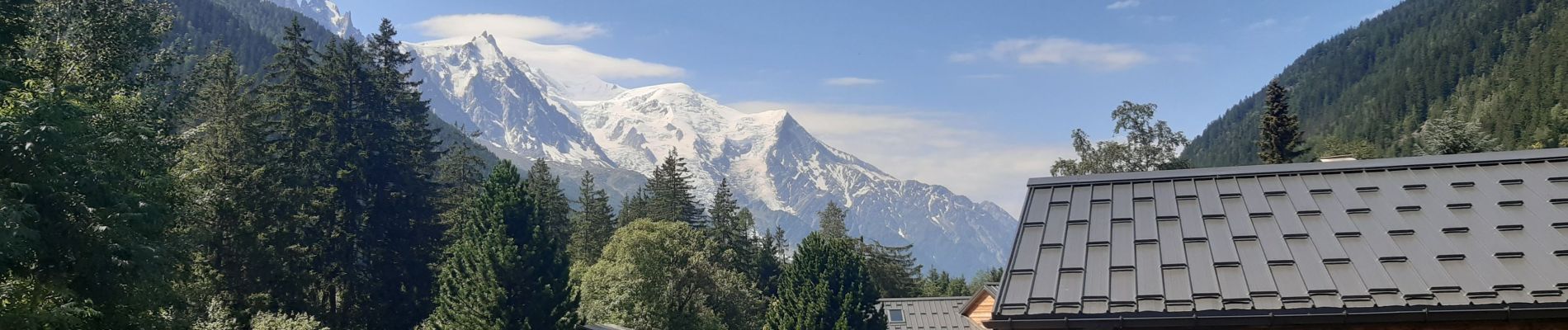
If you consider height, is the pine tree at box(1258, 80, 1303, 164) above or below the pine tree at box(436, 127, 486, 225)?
above

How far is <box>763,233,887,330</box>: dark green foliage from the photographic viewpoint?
125 ft

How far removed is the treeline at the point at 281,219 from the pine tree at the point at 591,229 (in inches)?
434

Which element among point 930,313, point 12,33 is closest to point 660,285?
point 930,313

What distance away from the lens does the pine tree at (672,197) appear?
8244 centimetres

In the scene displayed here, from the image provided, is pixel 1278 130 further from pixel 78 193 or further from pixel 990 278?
pixel 78 193

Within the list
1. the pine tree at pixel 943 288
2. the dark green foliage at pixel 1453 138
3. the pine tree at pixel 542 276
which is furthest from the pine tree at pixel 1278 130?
the pine tree at pixel 542 276

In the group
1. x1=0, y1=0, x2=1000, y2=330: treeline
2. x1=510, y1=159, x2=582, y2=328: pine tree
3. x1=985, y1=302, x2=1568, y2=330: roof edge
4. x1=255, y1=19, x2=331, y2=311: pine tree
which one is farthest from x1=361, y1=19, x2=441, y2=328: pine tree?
x1=985, y1=302, x2=1568, y2=330: roof edge

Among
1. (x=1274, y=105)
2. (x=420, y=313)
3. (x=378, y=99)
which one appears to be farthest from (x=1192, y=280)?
(x=1274, y=105)

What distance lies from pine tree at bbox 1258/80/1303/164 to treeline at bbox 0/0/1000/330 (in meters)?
36.5

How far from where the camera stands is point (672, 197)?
275ft

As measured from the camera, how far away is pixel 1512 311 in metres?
9.55

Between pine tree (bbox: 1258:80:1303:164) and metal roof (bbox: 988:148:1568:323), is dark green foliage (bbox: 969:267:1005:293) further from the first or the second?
metal roof (bbox: 988:148:1568:323)

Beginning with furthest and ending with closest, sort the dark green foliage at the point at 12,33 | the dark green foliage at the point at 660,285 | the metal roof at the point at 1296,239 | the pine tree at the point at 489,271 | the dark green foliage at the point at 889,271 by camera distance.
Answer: the dark green foliage at the point at 889,271
the dark green foliage at the point at 660,285
the pine tree at the point at 489,271
the dark green foliage at the point at 12,33
the metal roof at the point at 1296,239

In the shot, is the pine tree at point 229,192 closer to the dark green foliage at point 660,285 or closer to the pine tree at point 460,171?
the dark green foliage at point 660,285
